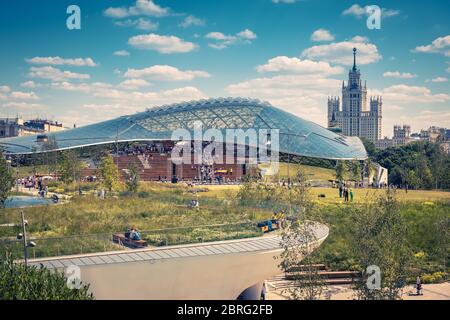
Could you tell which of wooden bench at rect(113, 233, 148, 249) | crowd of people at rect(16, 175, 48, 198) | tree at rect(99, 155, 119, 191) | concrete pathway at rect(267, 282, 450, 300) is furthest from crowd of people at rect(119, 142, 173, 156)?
wooden bench at rect(113, 233, 148, 249)

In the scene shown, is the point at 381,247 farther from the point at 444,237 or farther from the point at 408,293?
the point at 444,237

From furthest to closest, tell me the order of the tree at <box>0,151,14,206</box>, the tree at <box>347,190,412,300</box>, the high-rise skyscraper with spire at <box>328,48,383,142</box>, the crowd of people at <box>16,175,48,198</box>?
1. the high-rise skyscraper with spire at <box>328,48,383,142</box>
2. the crowd of people at <box>16,175,48,198</box>
3. the tree at <box>0,151,14,206</box>
4. the tree at <box>347,190,412,300</box>

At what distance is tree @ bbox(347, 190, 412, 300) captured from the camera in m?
14.8

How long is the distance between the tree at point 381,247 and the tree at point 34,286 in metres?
7.43

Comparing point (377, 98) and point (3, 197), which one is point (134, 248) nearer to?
point (3, 197)

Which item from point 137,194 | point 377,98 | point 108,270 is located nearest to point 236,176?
point 137,194

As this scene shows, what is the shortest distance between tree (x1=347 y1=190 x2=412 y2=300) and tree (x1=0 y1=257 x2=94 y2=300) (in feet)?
24.4

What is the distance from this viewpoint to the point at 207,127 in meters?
55.3

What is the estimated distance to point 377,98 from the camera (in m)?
167

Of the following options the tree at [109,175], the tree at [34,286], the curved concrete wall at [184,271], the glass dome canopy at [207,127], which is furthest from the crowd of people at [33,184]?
the tree at [34,286]

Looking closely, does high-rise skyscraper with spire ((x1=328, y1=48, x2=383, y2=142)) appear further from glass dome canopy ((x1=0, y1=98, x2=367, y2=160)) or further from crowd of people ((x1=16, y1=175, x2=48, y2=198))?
crowd of people ((x1=16, y1=175, x2=48, y2=198))

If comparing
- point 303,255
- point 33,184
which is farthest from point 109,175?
point 303,255
